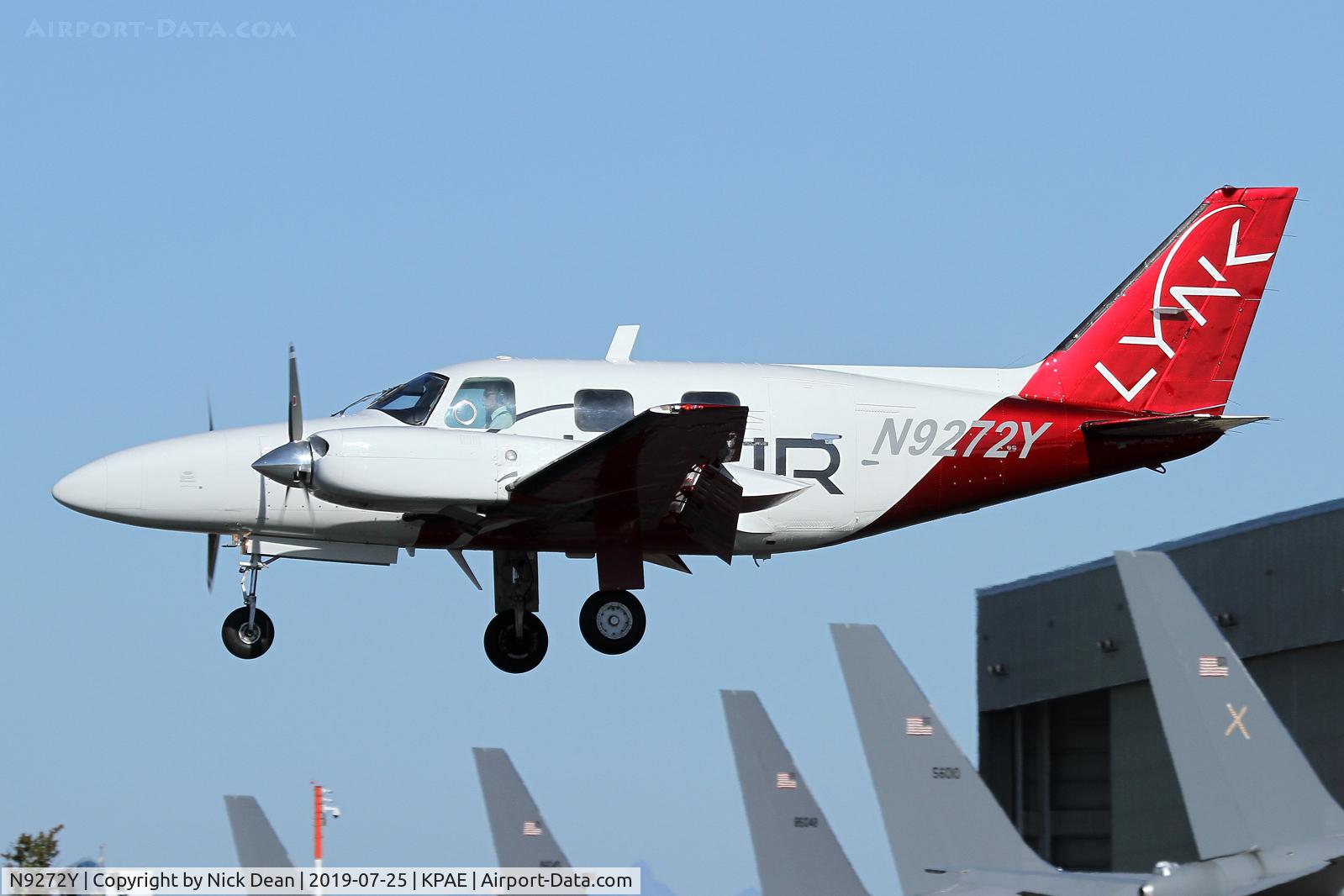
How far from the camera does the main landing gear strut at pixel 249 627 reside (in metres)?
20.5

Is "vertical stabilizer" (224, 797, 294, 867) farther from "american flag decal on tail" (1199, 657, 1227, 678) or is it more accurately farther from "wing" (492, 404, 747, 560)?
"american flag decal on tail" (1199, 657, 1227, 678)

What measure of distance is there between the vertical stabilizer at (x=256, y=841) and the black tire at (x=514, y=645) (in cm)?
341

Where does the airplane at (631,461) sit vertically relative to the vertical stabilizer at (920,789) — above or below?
above

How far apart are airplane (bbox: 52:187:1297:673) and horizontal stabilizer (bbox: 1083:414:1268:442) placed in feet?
0.08

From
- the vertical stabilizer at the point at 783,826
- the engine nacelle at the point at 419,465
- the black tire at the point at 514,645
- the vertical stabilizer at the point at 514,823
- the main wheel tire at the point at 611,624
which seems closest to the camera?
the vertical stabilizer at the point at 783,826

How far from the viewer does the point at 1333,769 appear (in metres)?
24.7

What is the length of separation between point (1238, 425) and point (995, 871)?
807cm

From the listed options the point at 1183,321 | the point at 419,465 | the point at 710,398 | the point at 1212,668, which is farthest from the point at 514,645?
the point at 1212,668

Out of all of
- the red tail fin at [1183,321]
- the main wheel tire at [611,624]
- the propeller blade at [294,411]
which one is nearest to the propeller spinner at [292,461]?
the propeller blade at [294,411]

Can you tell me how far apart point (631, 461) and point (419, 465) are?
6.73 feet

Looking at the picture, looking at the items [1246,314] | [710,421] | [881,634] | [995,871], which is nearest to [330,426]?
[710,421]

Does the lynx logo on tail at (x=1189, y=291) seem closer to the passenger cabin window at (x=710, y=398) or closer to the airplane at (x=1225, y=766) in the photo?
the passenger cabin window at (x=710, y=398)

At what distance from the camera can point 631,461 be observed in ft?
63.6

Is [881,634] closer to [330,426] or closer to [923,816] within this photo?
[923,816]
